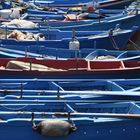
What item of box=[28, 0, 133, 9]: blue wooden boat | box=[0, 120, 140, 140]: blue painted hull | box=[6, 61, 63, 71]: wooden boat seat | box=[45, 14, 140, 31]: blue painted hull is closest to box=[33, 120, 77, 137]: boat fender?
box=[0, 120, 140, 140]: blue painted hull

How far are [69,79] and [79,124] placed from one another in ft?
8.94

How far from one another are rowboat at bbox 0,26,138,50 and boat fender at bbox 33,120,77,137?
5.74 meters

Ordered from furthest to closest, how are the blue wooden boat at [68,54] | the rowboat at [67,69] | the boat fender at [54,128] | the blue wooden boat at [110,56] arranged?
the blue wooden boat at [68,54]
the blue wooden boat at [110,56]
the rowboat at [67,69]
the boat fender at [54,128]

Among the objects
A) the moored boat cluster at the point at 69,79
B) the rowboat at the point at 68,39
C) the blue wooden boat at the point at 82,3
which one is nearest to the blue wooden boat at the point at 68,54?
the moored boat cluster at the point at 69,79

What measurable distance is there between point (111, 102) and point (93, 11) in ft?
36.8

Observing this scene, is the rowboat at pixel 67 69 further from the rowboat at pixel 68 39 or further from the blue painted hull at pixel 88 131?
the blue painted hull at pixel 88 131

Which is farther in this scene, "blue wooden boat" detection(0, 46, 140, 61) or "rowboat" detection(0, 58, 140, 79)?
"blue wooden boat" detection(0, 46, 140, 61)

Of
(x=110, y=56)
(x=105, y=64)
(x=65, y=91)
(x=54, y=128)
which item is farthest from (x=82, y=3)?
(x=54, y=128)

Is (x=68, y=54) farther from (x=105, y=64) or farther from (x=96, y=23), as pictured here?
(x=96, y=23)

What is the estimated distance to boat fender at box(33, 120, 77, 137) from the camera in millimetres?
6852

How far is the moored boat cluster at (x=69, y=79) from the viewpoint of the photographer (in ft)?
23.5

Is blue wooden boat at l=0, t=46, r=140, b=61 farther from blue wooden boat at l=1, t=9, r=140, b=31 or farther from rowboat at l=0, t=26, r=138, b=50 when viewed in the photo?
blue wooden boat at l=1, t=9, r=140, b=31

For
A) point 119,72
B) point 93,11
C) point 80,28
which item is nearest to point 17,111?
point 119,72

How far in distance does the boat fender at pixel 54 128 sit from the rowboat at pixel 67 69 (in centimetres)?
318
